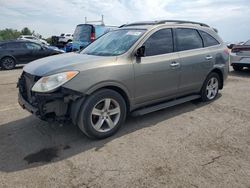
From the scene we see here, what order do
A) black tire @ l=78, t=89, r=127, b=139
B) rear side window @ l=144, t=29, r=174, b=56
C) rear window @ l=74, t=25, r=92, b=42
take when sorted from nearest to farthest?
black tire @ l=78, t=89, r=127, b=139 → rear side window @ l=144, t=29, r=174, b=56 → rear window @ l=74, t=25, r=92, b=42

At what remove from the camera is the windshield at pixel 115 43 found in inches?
186

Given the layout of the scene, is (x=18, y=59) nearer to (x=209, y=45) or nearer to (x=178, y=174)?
(x=209, y=45)

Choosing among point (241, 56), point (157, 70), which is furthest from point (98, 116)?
point (241, 56)

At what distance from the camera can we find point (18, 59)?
46.2 ft

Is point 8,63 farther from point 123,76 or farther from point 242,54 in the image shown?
point 123,76

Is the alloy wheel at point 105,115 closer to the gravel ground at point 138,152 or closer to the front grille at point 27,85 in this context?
the gravel ground at point 138,152

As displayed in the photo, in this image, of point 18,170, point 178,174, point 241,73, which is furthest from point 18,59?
point 178,174

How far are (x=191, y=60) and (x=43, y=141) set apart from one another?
3.18m

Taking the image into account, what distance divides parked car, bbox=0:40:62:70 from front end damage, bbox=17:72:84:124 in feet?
34.9

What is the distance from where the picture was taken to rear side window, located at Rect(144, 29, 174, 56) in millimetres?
4867

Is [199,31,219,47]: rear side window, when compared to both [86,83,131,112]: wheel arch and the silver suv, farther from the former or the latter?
[86,83,131,112]: wheel arch

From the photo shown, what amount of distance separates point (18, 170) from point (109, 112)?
5.07ft

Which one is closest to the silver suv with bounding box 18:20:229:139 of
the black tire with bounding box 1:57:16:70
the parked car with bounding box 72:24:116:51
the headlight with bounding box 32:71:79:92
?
the headlight with bounding box 32:71:79:92

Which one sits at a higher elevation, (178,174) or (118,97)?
(118,97)
